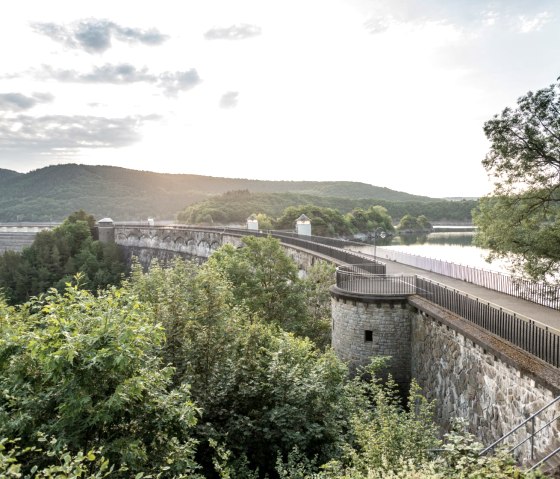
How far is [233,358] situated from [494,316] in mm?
7125

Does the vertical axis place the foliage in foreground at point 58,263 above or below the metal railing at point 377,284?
→ below

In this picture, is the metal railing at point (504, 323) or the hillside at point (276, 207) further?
the hillside at point (276, 207)

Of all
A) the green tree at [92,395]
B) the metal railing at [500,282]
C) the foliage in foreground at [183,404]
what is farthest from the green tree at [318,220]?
the green tree at [92,395]

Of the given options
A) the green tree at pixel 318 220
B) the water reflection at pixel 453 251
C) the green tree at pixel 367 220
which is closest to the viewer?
the water reflection at pixel 453 251

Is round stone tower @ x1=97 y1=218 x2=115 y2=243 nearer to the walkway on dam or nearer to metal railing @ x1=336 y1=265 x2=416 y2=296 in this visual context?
the walkway on dam

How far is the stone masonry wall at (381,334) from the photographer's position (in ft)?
53.0

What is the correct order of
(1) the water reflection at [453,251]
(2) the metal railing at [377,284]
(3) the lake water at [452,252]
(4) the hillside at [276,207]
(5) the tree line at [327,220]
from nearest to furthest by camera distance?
(2) the metal railing at [377,284], (3) the lake water at [452,252], (1) the water reflection at [453,251], (5) the tree line at [327,220], (4) the hillside at [276,207]

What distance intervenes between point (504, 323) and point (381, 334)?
19.0 feet

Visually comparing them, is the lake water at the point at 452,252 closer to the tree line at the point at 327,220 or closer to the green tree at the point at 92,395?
the tree line at the point at 327,220

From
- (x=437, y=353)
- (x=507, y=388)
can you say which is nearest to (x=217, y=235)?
(x=437, y=353)

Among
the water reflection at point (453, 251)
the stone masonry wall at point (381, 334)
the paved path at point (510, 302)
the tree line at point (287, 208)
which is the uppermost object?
the tree line at point (287, 208)

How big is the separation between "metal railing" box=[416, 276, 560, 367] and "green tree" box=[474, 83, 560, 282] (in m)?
4.35

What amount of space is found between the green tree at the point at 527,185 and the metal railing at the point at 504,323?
4355mm

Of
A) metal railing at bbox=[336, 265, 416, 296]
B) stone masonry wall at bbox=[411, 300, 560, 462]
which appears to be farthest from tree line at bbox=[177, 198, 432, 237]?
stone masonry wall at bbox=[411, 300, 560, 462]
